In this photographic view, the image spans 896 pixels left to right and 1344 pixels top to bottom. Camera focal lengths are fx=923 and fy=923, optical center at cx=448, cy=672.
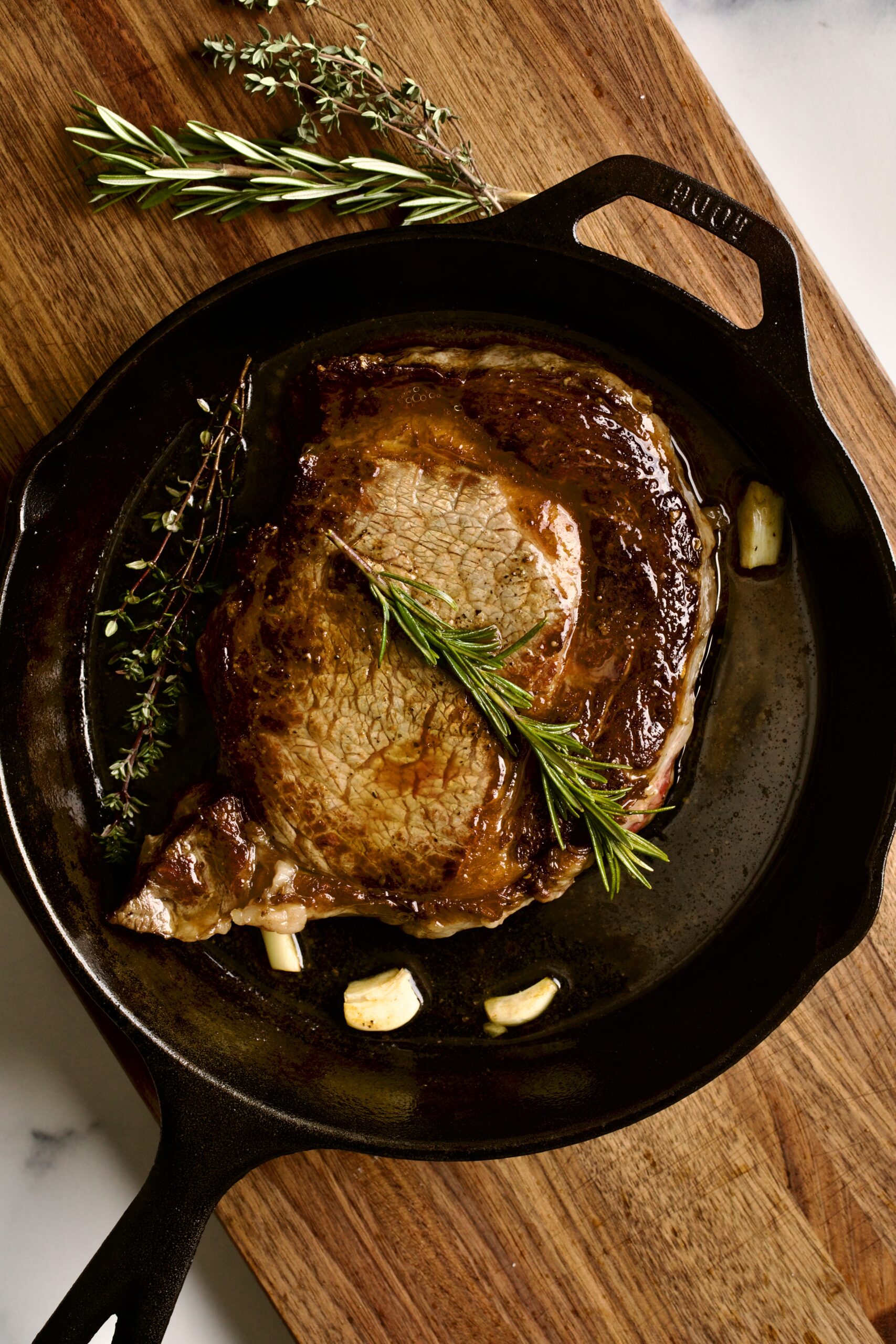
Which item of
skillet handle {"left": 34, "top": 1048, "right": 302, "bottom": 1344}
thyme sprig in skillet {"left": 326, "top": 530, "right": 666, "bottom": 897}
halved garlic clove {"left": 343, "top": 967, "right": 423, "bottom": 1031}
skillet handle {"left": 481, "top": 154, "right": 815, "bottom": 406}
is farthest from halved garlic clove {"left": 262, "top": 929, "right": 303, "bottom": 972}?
skillet handle {"left": 481, "top": 154, "right": 815, "bottom": 406}

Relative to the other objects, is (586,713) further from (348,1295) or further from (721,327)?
(348,1295)

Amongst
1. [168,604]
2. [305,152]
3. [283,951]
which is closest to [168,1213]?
[283,951]

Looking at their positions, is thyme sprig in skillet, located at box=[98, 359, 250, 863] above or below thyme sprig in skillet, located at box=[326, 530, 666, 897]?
above

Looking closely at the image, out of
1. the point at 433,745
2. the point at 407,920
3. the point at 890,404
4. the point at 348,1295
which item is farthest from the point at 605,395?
the point at 348,1295

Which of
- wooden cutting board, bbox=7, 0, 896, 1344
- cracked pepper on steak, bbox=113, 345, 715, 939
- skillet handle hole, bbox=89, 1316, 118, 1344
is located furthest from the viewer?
skillet handle hole, bbox=89, 1316, 118, 1344

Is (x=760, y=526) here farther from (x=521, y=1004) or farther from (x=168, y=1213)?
(x=168, y=1213)

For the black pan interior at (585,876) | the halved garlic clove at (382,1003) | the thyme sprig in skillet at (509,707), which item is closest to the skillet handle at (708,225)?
the black pan interior at (585,876)

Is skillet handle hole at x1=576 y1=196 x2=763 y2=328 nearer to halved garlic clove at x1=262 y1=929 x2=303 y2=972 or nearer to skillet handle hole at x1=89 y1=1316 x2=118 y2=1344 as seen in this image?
halved garlic clove at x1=262 y1=929 x2=303 y2=972

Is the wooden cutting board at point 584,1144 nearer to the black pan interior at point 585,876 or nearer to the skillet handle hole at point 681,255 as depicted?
the skillet handle hole at point 681,255
